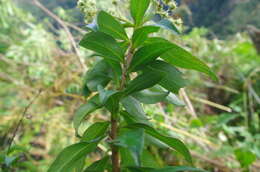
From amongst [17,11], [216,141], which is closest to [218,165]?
[216,141]

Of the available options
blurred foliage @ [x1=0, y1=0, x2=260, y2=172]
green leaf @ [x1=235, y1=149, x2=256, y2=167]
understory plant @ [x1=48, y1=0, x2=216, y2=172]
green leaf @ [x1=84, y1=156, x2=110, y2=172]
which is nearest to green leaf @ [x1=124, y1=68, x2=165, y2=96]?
understory plant @ [x1=48, y1=0, x2=216, y2=172]

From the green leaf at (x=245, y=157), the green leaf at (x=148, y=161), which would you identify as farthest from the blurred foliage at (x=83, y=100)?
the green leaf at (x=148, y=161)

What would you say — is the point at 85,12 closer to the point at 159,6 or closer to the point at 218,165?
the point at 159,6

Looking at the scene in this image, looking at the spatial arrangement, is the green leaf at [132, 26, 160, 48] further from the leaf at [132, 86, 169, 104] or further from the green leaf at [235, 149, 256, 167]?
the green leaf at [235, 149, 256, 167]

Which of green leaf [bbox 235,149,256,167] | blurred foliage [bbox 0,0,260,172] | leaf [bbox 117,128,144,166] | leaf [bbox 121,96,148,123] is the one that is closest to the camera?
leaf [bbox 117,128,144,166]

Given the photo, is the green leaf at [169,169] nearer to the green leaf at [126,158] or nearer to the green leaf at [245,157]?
the green leaf at [126,158]

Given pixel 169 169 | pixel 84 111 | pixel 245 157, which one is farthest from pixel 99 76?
pixel 245 157

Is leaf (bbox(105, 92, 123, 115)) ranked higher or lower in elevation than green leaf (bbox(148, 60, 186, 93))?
lower
